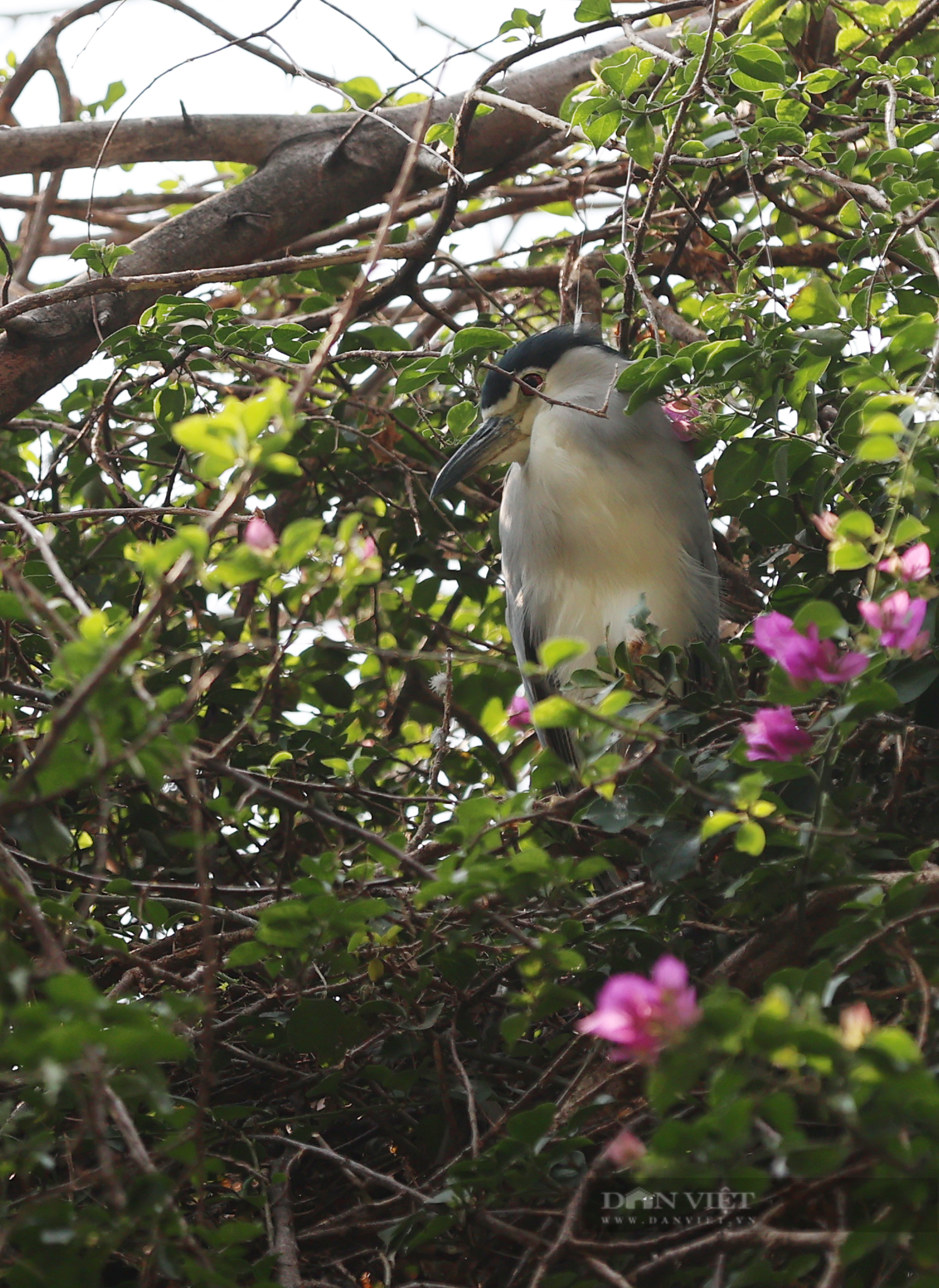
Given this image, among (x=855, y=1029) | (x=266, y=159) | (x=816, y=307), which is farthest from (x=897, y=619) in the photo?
(x=266, y=159)

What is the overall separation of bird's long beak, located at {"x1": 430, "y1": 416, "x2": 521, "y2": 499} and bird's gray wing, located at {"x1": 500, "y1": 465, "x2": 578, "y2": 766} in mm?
81

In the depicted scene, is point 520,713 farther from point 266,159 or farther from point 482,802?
point 266,159

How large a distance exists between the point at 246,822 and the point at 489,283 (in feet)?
4.26

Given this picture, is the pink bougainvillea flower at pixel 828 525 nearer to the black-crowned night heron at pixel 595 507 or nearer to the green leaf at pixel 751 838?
the green leaf at pixel 751 838

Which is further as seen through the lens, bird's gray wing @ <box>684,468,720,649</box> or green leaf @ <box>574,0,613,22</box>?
bird's gray wing @ <box>684,468,720,649</box>

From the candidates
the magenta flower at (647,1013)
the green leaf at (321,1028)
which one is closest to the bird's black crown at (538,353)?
the green leaf at (321,1028)

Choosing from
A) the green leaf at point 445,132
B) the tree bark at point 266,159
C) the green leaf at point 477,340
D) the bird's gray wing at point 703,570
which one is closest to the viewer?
the green leaf at point 477,340

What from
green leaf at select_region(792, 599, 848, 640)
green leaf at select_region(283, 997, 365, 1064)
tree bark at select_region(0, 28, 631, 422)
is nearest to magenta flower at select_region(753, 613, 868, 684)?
green leaf at select_region(792, 599, 848, 640)

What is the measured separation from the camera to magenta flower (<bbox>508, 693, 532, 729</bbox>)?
5.15 ft

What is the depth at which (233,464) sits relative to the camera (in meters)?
0.81

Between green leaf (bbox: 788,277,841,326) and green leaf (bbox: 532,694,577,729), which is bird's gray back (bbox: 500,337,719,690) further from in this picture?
green leaf (bbox: 532,694,577,729)

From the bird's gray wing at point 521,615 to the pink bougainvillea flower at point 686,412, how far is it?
53 cm

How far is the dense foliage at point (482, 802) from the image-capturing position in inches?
31.8

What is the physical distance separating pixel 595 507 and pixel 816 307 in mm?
850
